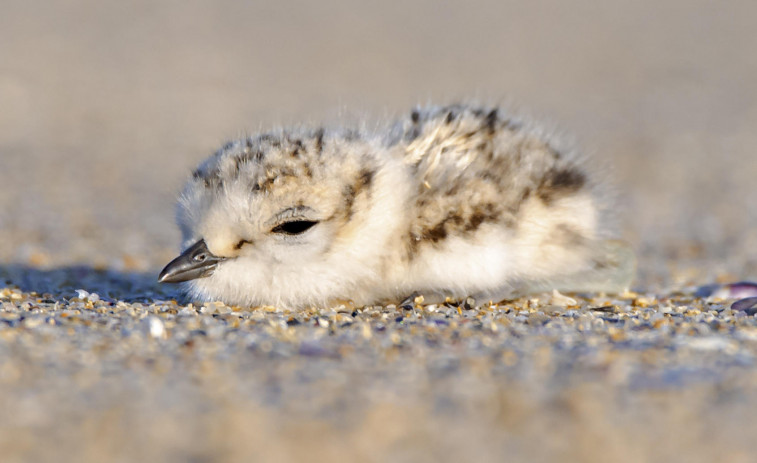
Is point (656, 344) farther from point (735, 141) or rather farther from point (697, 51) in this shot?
point (697, 51)

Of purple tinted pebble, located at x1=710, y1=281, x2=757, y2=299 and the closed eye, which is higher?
the closed eye

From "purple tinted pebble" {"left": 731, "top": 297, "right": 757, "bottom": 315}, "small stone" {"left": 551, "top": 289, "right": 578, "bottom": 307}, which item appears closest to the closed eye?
"small stone" {"left": 551, "top": 289, "right": 578, "bottom": 307}

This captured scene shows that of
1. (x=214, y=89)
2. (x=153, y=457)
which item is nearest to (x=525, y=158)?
(x=153, y=457)

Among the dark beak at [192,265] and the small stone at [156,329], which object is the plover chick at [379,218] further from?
the small stone at [156,329]

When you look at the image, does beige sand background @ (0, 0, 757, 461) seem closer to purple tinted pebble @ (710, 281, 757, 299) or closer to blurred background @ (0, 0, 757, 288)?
blurred background @ (0, 0, 757, 288)

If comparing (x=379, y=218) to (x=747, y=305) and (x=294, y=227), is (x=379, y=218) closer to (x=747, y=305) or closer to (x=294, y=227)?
(x=294, y=227)

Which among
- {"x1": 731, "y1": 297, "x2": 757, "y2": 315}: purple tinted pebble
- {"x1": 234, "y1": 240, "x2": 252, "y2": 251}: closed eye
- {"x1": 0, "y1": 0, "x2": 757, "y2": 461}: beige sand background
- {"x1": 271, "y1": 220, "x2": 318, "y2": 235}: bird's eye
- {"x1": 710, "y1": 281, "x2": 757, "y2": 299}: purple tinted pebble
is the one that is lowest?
{"x1": 731, "y1": 297, "x2": 757, "y2": 315}: purple tinted pebble
